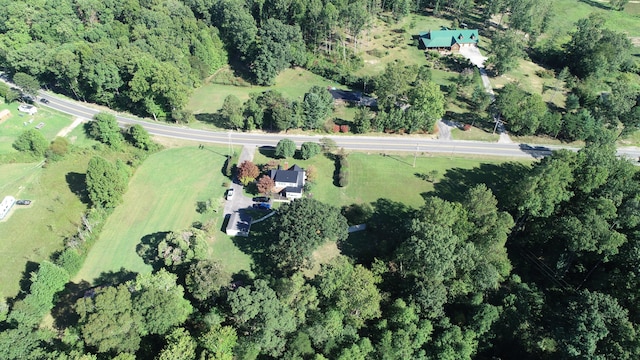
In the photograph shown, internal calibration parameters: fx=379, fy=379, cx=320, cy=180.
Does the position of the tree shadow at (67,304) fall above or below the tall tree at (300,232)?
below

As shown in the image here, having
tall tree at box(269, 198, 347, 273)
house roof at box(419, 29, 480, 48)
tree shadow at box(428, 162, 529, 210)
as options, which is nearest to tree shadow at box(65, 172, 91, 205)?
tall tree at box(269, 198, 347, 273)

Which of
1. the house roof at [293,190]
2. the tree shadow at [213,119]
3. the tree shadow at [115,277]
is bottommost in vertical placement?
the tree shadow at [115,277]

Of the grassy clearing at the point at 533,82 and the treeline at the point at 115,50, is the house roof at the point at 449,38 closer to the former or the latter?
the grassy clearing at the point at 533,82

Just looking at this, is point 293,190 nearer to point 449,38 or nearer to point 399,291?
point 399,291

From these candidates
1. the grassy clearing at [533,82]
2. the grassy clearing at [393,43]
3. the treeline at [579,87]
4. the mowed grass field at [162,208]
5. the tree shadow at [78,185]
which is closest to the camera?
the mowed grass field at [162,208]

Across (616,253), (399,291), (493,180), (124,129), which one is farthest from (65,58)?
(616,253)

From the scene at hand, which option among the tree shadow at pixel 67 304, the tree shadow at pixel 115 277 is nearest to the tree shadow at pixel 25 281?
the tree shadow at pixel 67 304

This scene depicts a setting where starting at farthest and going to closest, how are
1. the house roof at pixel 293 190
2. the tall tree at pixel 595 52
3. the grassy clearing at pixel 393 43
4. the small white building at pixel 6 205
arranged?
1. the grassy clearing at pixel 393 43
2. the tall tree at pixel 595 52
3. the house roof at pixel 293 190
4. the small white building at pixel 6 205
